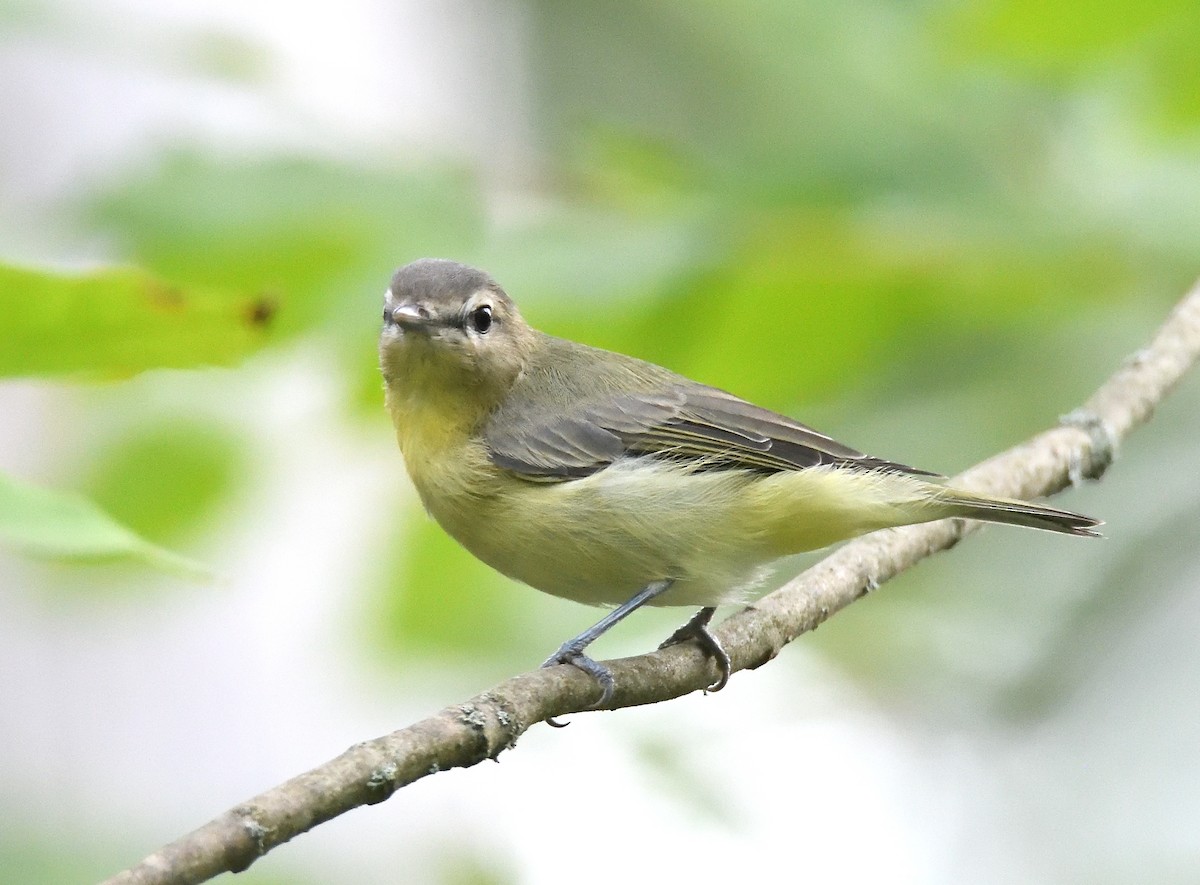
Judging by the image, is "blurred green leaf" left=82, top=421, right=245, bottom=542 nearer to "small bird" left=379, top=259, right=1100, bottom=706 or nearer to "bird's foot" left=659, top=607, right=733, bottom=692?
"small bird" left=379, top=259, right=1100, bottom=706

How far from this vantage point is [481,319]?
443 centimetres

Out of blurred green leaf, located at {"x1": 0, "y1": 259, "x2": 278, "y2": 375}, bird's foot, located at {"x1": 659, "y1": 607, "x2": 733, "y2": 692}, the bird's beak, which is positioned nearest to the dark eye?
the bird's beak

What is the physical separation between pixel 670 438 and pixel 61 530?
261cm

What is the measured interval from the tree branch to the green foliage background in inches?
11.6

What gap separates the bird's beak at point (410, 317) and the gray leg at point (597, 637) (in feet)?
3.51

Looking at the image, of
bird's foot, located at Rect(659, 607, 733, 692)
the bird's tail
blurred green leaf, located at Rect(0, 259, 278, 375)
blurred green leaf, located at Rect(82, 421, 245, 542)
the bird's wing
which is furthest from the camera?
the bird's wing

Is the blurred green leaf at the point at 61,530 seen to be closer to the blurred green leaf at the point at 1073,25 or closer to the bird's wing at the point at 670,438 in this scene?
the bird's wing at the point at 670,438

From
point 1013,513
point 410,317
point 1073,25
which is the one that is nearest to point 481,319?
point 410,317

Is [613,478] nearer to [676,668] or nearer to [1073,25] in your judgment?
[676,668]

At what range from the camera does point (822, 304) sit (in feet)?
13.6

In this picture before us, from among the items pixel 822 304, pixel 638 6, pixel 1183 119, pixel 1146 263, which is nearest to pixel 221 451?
pixel 822 304

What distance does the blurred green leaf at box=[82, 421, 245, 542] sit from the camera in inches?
160

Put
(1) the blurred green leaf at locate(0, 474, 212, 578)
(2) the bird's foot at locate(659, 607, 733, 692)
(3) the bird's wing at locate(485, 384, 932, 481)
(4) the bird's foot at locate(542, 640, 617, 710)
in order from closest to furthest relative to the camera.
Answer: (1) the blurred green leaf at locate(0, 474, 212, 578)
(4) the bird's foot at locate(542, 640, 617, 710)
(2) the bird's foot at locate(659, 607, 733, 692)
(3) the bird's wing at locate(485, 384, 932, 481)

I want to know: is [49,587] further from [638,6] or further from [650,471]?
[638,6]
